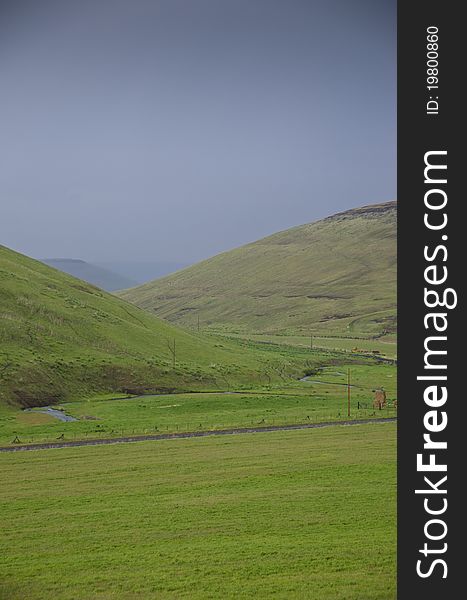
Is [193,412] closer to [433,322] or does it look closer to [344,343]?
[433,322]

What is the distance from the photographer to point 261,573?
2105 cm

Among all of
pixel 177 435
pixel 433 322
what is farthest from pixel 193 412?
pixel 433 322

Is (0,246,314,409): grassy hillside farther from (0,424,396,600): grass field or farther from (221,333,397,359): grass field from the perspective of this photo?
(221,333,397,359): grass field

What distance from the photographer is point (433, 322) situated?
12.8 meters

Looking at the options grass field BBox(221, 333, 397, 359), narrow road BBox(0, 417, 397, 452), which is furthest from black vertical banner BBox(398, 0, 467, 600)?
grass field BBox(221, 333, 397, 359)

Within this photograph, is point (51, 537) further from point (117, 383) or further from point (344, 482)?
point (117, 383)

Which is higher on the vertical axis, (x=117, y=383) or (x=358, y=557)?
(x=117, y=383)

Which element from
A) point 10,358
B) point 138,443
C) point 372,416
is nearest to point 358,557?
point 138,443

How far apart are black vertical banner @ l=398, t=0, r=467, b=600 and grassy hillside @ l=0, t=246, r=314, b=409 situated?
55.8 meters

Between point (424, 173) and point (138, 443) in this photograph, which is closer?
point (424, 173)

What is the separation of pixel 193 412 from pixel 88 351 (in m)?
23.2

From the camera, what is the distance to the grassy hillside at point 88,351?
235ft

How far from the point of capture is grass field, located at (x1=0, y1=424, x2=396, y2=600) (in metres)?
20.3

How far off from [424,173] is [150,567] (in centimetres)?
1517
